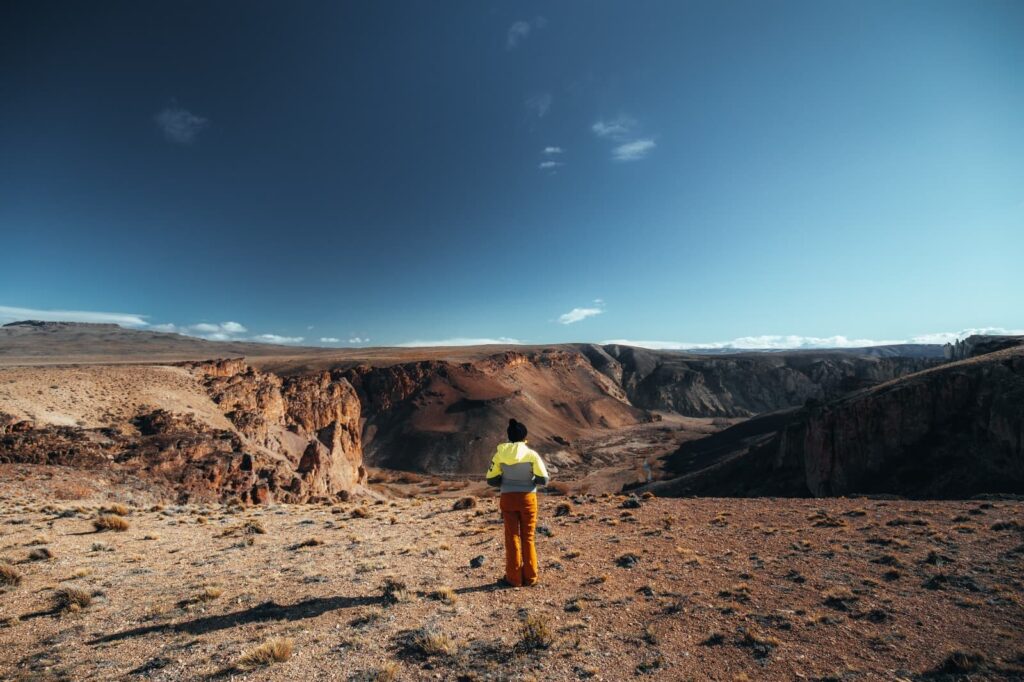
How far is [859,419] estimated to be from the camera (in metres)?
31.6

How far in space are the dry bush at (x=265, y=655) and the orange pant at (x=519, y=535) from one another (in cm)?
339

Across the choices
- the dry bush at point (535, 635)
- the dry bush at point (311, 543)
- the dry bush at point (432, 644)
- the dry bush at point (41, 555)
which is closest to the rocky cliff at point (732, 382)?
the dry bush at point (311, 543)

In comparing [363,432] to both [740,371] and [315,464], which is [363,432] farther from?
[740,371]

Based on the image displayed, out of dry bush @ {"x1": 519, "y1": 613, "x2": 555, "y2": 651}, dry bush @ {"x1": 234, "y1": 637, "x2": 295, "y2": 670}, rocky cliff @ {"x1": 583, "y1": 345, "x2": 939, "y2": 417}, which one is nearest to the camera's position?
dry bush @ {"x1": 234, "y1": 637, "x2": 295, "y2": 670}

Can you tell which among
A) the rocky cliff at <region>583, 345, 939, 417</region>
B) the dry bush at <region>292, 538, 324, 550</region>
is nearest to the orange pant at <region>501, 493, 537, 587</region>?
the dry bush at <region>292, 538, 324, 550</region>

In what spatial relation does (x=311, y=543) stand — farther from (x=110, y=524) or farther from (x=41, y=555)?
(x=110, y=524)

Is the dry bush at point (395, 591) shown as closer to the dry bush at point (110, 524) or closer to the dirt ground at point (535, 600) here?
the dirt ground at point (535, 600)

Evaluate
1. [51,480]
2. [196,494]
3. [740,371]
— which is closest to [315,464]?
[196,494]

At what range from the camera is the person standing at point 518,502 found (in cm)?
731

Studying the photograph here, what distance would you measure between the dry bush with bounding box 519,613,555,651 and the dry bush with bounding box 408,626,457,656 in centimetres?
87

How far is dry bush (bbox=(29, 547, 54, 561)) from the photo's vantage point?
8422 mm

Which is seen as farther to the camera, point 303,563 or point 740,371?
point 740,371

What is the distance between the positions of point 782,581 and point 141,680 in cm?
929

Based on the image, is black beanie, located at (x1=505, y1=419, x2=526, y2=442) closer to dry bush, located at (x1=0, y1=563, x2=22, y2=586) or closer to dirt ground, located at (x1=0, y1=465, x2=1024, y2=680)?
dirt ground, located at (x1=0, y1=465, x2=1024, y2=680)
